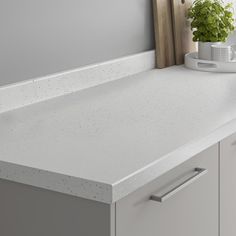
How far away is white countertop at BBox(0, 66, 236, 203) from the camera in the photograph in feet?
4.66

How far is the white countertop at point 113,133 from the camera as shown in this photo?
56.0 inches

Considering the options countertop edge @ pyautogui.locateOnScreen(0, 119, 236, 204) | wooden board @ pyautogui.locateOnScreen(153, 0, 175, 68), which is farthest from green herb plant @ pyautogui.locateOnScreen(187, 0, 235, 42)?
countertop edge @ pyautogui.locateOnScreen(0, 119, 236, 204)

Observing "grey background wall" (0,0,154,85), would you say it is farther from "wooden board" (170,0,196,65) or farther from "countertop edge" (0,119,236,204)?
"countertop edge" (0,119,236,204)

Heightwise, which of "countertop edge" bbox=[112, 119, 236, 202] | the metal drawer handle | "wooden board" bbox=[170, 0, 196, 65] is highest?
"wooden board" bbox=[170, 0, 196, 65]

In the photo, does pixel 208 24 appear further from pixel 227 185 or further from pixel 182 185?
pixel 182 185

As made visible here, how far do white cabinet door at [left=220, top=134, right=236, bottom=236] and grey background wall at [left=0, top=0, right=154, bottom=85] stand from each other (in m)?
0.67

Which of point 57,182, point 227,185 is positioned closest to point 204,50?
point 227,185

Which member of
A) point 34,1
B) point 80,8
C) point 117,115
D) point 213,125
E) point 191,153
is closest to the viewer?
point 191,153

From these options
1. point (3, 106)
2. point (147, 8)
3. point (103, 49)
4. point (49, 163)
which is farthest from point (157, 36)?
point (49, 163)

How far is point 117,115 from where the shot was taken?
1.93 m

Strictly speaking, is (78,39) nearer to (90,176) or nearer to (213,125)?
(213,125)

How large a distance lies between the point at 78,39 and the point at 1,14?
1.39 feet

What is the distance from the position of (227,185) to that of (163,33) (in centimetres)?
99

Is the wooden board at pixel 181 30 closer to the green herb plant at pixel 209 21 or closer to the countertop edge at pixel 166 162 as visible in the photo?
the green herb plant at pixel 209 21
